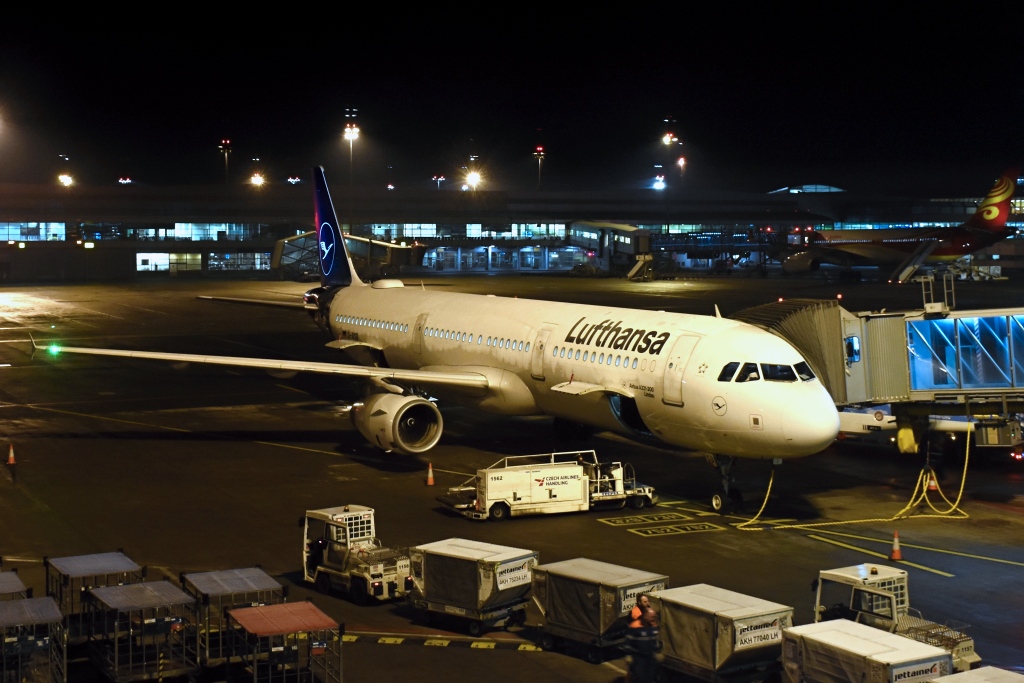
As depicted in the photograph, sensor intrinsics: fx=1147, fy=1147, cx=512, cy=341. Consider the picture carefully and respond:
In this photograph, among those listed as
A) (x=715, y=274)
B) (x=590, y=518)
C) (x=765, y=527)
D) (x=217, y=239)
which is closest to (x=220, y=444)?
(x=590, y=518)

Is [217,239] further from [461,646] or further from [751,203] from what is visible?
[461,646]

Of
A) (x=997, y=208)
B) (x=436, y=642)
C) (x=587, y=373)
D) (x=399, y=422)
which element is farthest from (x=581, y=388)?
(x=997, y=208)

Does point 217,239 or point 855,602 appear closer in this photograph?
point 855,602

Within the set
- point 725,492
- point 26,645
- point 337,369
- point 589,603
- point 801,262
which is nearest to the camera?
point 26,645

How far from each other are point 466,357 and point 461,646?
17708mm

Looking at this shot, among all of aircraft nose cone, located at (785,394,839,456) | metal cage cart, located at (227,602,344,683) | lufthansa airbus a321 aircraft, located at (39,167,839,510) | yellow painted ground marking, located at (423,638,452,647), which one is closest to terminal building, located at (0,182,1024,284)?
lufthansa airbus a321 aircraft, located at (39,167,839,510)

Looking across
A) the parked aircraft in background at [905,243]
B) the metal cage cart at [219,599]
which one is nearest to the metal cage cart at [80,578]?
the metal cage cart at [219,599]

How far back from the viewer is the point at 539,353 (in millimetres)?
31828

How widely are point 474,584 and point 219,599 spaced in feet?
13.1

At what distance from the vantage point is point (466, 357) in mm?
35125

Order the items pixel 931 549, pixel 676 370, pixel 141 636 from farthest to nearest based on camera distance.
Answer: pixel 676 370, pixel 931 549, pixel 141 636

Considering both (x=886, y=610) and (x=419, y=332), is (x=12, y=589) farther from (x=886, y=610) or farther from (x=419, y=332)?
(x=419, y=332)

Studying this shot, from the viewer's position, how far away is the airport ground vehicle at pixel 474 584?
1839 cm

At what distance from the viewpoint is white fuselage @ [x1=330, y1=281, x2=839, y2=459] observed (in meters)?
25.4
